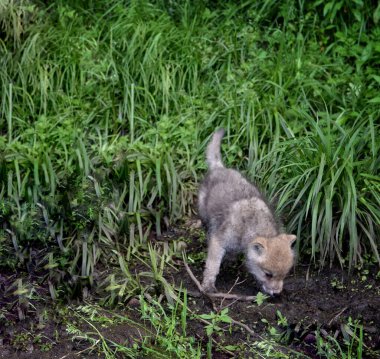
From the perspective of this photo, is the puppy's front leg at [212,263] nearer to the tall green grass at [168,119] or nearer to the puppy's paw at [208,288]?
the puppy's paw at [208,288]

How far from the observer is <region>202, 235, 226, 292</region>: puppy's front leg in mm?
6852

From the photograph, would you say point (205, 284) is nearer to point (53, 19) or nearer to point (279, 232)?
point (279, 232)

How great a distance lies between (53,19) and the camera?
31.1ft

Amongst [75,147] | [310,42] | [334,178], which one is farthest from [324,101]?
[75,147]

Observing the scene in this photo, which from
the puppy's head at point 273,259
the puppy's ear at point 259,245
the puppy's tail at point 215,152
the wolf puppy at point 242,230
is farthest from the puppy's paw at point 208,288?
the puppy's tail at point 215,152

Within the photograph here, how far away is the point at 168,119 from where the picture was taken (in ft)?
27.7

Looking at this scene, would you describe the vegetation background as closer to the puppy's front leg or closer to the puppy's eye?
the puppy's front leg

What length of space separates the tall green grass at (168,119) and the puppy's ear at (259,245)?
1.82ft

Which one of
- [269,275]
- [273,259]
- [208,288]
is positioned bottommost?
[208,288]

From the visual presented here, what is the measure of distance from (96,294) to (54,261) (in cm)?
46

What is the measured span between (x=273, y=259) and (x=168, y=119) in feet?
8.01

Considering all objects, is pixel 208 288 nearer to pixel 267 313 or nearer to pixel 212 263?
pixel 212 263

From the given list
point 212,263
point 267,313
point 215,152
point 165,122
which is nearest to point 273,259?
point 267,313

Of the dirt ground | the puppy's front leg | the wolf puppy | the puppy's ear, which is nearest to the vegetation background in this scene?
the dirt ground
